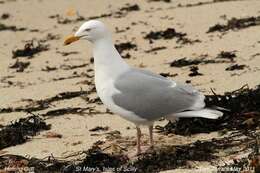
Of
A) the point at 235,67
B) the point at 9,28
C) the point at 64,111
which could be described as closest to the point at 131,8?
the point at 9,28

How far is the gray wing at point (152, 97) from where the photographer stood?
16.6 ft

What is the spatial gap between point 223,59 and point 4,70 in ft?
9.98

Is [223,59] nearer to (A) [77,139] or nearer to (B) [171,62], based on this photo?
(B) [171,62]

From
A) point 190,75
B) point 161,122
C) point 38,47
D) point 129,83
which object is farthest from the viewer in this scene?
point 38,47

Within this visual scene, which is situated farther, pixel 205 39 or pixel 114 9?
pixel 114 9

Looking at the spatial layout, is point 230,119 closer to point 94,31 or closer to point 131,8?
point 94,31

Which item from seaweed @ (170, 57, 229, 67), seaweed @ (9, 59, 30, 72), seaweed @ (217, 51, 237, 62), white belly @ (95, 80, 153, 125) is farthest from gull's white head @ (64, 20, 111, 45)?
seaweed @ (9, 59, 30, 72)

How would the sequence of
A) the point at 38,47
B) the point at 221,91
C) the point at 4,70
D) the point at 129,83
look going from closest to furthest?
the point at 129,83
the point at 221,91
the point at 4,70
the point at 38,47

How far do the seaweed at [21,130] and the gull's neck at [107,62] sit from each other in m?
1.07

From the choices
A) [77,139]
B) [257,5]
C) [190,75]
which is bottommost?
[77,139]

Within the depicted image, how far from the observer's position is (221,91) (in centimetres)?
675

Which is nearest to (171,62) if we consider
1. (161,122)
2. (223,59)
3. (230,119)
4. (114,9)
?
(223,59)

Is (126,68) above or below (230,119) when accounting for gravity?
above

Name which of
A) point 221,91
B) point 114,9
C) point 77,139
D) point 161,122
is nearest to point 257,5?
point 114,9
